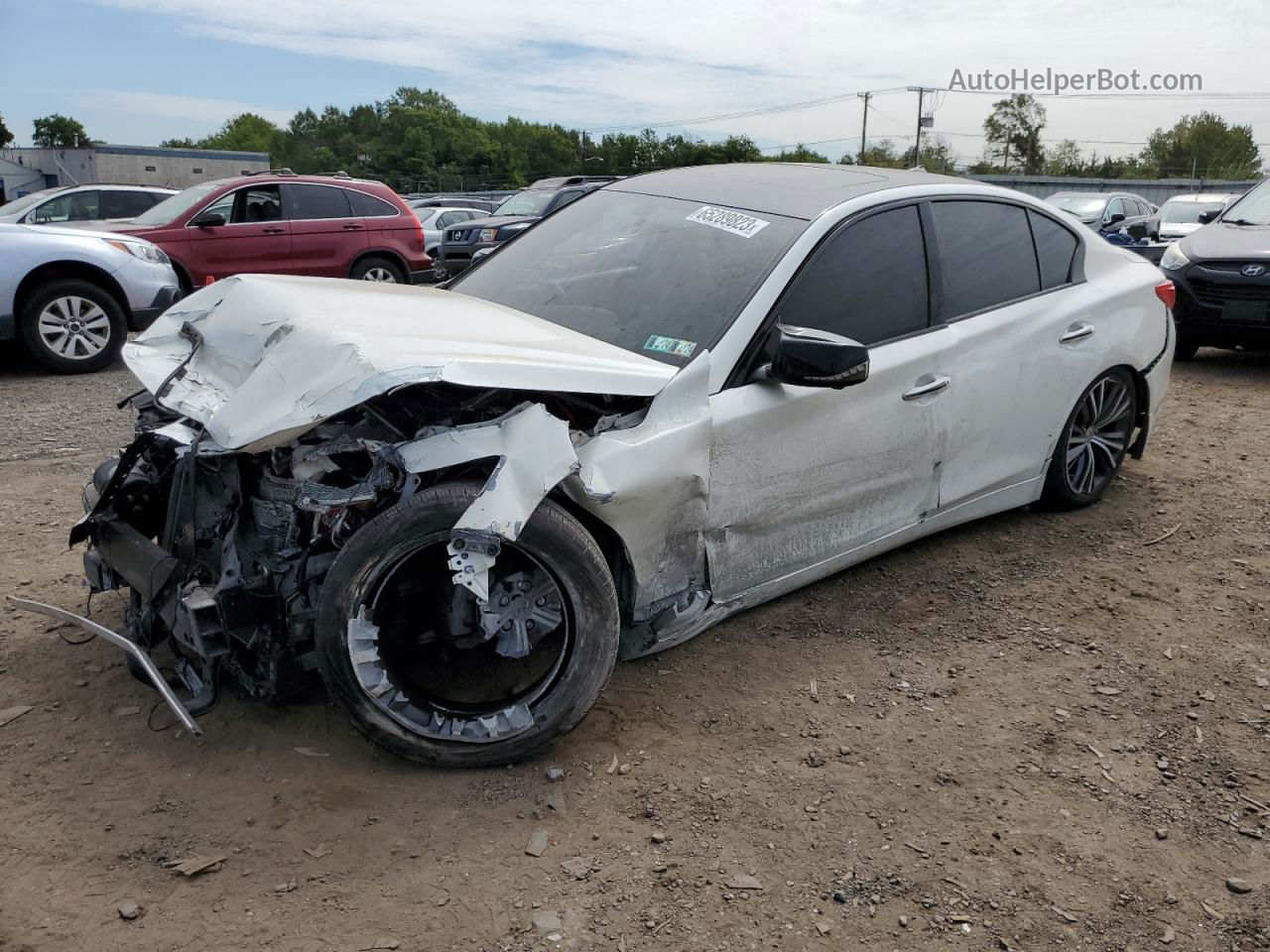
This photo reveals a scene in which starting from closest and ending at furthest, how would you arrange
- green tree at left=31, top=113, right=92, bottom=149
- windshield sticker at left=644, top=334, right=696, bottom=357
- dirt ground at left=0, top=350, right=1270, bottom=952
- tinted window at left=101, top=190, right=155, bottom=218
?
1. dirt ground at left=0, top=350, right=1270, bottom=952
2. windshield sticker at left=644, top=334, right=696, bottom=357
3. tinted window at left=101, top=190, right=155, bottom=218
4. green tree at left=31, top=113, right=92, bottom=149

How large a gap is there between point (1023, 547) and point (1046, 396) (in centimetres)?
71

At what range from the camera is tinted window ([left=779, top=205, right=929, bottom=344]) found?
3.43 m

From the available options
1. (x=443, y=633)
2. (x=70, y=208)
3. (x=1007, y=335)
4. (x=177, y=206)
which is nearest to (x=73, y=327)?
(x=177, y=206)

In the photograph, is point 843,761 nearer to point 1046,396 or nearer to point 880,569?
point 880,569

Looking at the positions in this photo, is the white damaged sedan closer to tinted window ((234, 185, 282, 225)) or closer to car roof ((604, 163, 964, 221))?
car roof ((604, 163, 964, 221))

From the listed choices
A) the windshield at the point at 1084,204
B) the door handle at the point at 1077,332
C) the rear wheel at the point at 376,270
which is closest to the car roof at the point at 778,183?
the door handle at the point at 1077,332

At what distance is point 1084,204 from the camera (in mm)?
18078

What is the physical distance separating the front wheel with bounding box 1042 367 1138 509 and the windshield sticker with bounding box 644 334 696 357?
2.18m

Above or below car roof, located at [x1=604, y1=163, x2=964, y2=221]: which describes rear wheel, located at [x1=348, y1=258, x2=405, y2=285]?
below

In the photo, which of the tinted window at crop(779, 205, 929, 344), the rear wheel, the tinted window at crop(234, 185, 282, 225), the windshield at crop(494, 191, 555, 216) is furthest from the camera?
the windshield at crop(494, 191, 555, 216)

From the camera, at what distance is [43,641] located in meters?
3.55

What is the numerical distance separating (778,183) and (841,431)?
113 centimetres

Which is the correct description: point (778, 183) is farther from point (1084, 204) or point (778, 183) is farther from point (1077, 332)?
point (1084, 204)

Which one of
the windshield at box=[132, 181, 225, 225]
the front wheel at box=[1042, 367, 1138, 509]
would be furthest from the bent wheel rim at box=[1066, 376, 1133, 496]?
the windshield at box=[132, 181, 225, 225]
